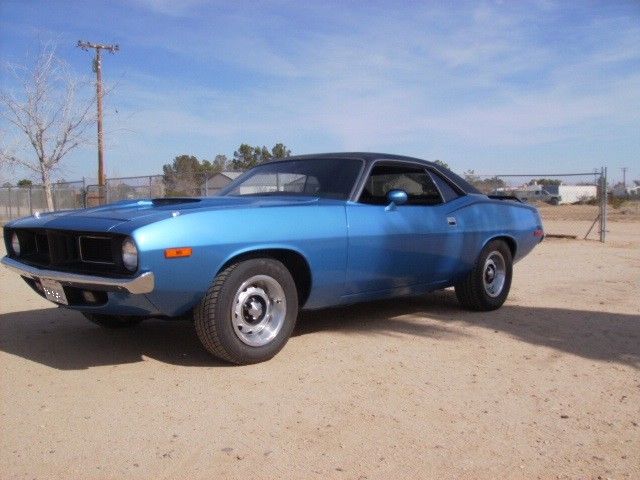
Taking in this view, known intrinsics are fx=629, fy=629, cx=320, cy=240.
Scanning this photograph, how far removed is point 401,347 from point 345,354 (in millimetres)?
465

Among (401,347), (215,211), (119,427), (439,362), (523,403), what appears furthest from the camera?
(401,347)

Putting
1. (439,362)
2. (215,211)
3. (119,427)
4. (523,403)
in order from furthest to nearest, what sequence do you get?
(439,362) → (215,211) → (523,403) → (119,427)

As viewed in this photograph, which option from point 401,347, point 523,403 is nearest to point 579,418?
point 523,403

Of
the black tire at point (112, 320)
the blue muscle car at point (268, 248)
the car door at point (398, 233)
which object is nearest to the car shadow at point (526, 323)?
the blue muscle car at point (268, 248)

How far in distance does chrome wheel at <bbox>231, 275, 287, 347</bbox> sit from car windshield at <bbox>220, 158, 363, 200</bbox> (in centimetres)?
101

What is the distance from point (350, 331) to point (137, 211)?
198 centimetres

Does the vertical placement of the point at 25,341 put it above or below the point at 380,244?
below

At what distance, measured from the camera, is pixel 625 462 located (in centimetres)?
A: 277

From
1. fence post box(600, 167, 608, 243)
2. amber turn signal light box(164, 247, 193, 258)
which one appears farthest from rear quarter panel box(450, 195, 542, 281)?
fence post box(600, 167, 608, 243)

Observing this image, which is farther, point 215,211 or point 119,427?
point 215,211

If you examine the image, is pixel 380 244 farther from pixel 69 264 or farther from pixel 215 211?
pixel 69 264

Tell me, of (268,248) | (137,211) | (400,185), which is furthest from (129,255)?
(400,185)

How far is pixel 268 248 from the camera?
13.4 feet

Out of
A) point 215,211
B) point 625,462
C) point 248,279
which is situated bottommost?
point 625,462
